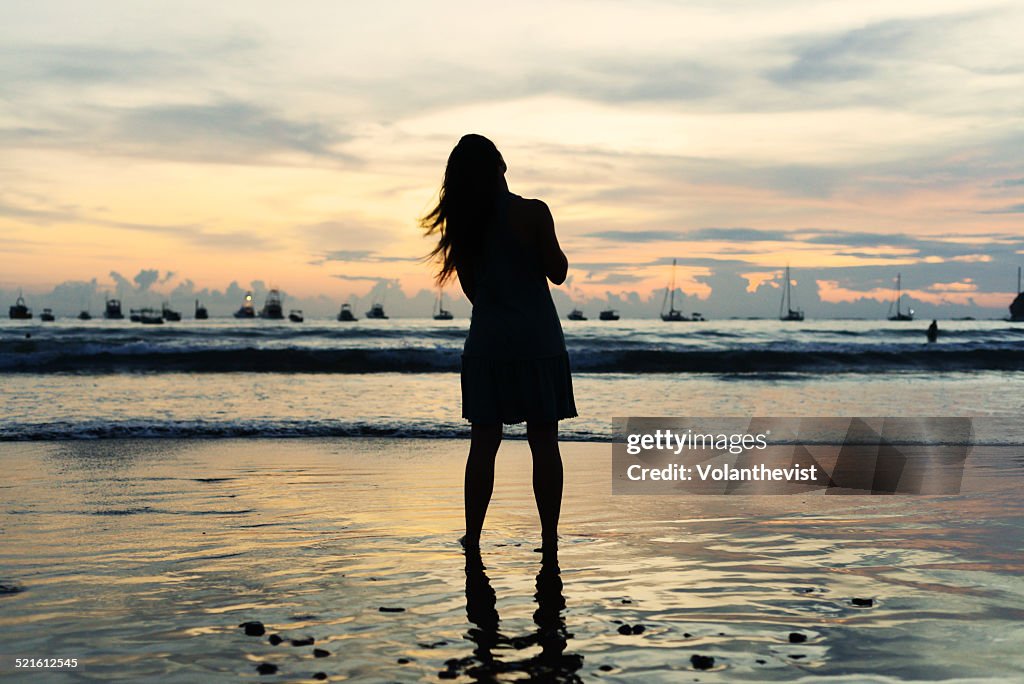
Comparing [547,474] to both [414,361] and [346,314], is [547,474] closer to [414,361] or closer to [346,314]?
[414,361]

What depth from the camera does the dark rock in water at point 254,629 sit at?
2.99 metres

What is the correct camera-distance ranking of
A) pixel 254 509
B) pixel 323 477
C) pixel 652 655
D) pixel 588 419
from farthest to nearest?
pixel 588 419, pixel 323 477, pixel 254 509, pixel 652 655

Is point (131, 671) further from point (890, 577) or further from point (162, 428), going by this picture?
point (162, 428)

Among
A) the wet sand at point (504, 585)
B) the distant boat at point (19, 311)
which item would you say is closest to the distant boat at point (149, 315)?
the distant boat at point (19, 311)

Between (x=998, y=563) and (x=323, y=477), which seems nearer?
(x=998, y=563)

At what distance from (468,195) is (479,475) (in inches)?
49.4

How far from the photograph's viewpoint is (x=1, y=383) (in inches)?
656

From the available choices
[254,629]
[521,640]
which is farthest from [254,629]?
[521,640]

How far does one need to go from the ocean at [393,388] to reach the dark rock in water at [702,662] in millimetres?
7152

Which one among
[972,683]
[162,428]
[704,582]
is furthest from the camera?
[162,428]

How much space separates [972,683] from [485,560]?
7.01 feet

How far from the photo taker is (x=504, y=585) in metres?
3.67

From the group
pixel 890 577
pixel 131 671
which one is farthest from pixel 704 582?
pixel 131 671

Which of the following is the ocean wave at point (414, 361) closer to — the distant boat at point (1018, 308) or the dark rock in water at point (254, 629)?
the dark rock in water at point (254, 629)
